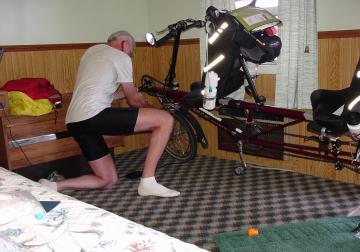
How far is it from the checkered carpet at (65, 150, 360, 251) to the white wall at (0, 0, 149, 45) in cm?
134

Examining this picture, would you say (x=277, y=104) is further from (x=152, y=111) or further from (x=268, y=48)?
(x=152, y=111)

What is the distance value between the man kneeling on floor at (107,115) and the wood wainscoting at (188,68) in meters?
0.90

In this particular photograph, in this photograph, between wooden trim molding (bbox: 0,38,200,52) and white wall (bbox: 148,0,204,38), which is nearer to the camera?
wooden trim molding (bbox: 0,38,200,52)

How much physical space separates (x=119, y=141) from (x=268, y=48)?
5.00 feet

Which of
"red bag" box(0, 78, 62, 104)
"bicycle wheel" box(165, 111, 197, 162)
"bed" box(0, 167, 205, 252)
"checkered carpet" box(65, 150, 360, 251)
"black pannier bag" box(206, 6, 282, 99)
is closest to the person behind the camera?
"bed" box(0, 167, 205, 252)

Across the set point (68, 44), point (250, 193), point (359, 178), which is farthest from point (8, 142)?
point (359, 178)

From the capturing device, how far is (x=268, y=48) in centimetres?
288

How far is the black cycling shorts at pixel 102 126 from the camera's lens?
2889 millimetres

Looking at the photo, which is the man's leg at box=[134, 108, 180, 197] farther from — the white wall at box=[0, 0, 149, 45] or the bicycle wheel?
the white wall at box=[0, 0, 149, 45]

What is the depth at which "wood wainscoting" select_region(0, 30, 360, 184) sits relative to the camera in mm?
3111

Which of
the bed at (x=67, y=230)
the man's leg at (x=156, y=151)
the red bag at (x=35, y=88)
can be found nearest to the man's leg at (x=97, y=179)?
the man's leg at (x=156, y=151)

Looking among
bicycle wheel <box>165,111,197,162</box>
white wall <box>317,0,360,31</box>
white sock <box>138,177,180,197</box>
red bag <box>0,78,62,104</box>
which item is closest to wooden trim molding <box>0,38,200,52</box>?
red bag <box>0,78,62,104</box>

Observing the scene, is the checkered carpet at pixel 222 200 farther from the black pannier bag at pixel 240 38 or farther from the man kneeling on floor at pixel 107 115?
the black pannier bag at pixel 240 38

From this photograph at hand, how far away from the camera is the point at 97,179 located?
3139mm
